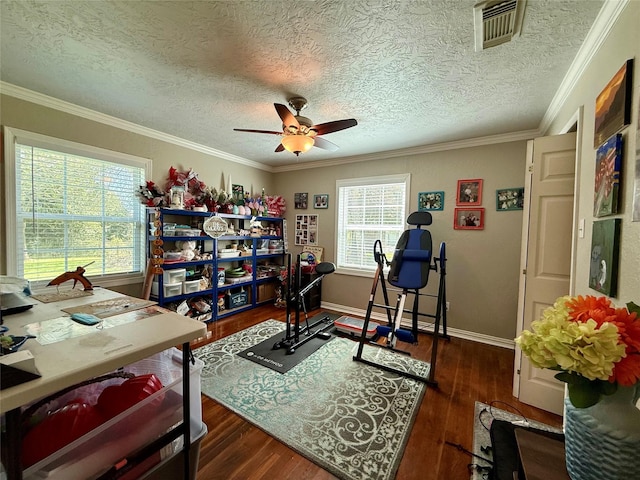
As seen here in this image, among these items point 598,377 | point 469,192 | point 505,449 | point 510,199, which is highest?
point 469,192

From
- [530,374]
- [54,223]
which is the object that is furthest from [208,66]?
[530,374]

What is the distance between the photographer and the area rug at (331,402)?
4.91ft

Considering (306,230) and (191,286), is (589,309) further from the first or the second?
(306,230)

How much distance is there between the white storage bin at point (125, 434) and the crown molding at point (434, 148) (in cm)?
345

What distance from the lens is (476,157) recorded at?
308 centimetres

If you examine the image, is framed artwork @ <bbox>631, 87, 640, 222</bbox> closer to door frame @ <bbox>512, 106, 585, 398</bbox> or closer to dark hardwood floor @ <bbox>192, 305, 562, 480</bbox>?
door frame @ <bbox>512, 106, 585, 398</bbox>

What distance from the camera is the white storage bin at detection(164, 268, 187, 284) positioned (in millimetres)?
3043

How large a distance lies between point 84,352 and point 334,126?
6.49ft

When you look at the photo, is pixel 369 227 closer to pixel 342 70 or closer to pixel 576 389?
pixel 342 70

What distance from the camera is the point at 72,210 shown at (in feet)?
8.34

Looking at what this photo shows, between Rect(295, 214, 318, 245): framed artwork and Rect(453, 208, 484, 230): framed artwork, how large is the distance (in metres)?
2.16

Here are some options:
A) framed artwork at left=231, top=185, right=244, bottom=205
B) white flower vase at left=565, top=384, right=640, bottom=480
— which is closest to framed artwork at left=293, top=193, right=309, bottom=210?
framed artwork at left=231, top=185, right=244, bottom=205

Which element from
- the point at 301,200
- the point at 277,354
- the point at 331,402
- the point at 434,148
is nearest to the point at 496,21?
the point at 434,148

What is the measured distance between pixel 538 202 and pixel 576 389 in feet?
5.72
